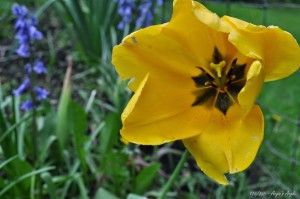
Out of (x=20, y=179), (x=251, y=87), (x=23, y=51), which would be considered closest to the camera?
(x=251, y=87)

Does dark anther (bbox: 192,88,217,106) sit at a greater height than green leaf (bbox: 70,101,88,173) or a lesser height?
greater

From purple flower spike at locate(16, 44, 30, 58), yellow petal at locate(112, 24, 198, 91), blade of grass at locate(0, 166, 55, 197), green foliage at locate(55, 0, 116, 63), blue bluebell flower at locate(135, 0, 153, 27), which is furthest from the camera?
green foliage at locate(55, 0, 116, 63)

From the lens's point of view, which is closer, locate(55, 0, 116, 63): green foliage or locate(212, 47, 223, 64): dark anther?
locate(212, 47, 223, 64): dark anther

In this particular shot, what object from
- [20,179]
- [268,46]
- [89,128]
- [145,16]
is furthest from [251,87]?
[145,16]

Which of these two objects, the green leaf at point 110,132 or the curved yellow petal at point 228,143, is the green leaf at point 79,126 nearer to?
the green leaf at point 110,132

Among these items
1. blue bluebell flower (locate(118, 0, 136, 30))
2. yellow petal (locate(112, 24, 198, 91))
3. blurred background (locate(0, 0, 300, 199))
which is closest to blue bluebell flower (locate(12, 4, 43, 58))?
blurred background (locate(0, 0, 300, 199))

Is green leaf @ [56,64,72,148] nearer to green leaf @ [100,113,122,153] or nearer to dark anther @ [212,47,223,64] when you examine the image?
green leaf @ [100,113,122,153]

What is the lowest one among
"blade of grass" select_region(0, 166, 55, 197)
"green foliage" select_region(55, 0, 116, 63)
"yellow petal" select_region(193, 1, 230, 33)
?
"green foliage" select_region(55, 0, 116, 63)

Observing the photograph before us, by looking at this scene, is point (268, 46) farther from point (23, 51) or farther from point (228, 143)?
point (23, 51)
